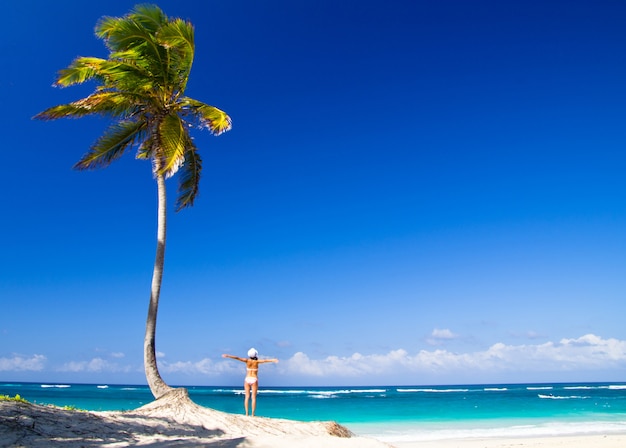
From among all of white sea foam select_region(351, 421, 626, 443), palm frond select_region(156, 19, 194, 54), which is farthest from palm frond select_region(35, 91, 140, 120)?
white sea foam select_region(351, 421, 626, 443)

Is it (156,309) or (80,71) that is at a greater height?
(80,71)

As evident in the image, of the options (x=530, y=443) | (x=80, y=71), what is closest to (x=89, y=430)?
(x=80, y=71)

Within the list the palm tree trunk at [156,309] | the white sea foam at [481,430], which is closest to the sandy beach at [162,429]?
the palm tree trunk at [156,309]

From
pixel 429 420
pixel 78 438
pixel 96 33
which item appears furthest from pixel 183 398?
pixel 429 420

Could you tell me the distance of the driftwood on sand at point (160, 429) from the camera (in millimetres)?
6793

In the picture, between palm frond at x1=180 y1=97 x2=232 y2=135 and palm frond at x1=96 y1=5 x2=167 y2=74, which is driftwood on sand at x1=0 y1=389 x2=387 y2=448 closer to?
palm frond at x1=180 y1=97 x2=232 y2=135

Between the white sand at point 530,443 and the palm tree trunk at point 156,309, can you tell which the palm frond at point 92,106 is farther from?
the white sand at point 530,443

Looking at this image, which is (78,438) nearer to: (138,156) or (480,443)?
(138,156)

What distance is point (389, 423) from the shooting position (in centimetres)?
2678

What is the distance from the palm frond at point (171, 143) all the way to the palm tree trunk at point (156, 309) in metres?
0.49

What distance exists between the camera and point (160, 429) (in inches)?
345

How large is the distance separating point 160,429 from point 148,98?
8396mm

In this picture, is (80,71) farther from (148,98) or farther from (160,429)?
(160,429)

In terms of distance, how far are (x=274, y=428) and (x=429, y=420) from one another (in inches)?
852
